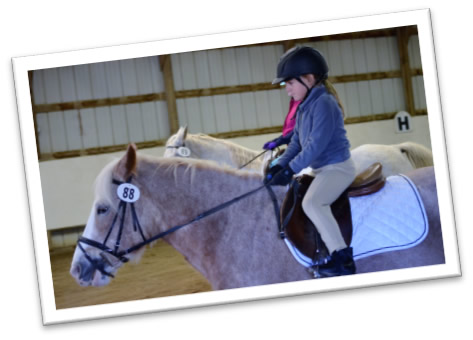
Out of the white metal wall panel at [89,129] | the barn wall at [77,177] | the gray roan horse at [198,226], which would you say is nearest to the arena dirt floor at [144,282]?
the gray roan horse at [198,226]

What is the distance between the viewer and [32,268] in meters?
2.75

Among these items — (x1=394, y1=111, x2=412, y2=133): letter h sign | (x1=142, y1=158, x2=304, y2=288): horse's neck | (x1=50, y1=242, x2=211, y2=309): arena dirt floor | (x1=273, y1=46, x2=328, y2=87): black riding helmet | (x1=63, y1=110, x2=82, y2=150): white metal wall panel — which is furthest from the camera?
(x1=394, y1=111, x2=412, y2=133): letter h sign

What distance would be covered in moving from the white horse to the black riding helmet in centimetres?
141

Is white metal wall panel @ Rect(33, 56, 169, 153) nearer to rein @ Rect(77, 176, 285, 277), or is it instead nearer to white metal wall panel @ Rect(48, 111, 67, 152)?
white metal wall panel @ Rect(48, 111, 67, 152)

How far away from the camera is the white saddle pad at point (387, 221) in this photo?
8.79 ft

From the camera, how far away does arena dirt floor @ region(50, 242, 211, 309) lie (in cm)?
400

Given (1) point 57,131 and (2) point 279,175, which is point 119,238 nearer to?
(2) point 279,175

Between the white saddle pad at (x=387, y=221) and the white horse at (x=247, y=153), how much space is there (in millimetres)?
1473

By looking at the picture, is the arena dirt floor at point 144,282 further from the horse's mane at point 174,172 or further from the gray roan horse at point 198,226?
the horse's mane at point 174,172

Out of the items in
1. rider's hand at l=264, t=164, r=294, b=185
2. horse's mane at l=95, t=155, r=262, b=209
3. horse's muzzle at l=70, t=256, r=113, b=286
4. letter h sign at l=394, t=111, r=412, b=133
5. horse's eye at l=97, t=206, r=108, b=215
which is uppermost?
letter h sign at l=394, t=111, r=412, b=133

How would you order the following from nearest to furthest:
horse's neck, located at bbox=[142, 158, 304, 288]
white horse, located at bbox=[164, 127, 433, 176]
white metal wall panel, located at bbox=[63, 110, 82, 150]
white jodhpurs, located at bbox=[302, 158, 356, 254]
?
white jodhpurs, located at bbox=[302, 158, 356, 254] → horse's neck, located at bbox=[142, 158, 304, 288] → white horse, located at bbox=[164, 127, 433, 176] → white metal wall panel, located at bbox=[63, 110, 82, 150]

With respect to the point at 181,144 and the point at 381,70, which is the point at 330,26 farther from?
the point at 381,70

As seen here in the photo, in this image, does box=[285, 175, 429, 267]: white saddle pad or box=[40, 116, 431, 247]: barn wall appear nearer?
box=[285, 175, 429, 267]: white saddle pad

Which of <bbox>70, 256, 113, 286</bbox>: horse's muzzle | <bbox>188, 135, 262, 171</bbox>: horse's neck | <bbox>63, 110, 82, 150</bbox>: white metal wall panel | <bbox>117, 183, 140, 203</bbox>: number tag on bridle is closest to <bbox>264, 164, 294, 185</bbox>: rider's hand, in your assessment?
<bbox>117, 183, 140, 203</bbox>: number tag on bridle
